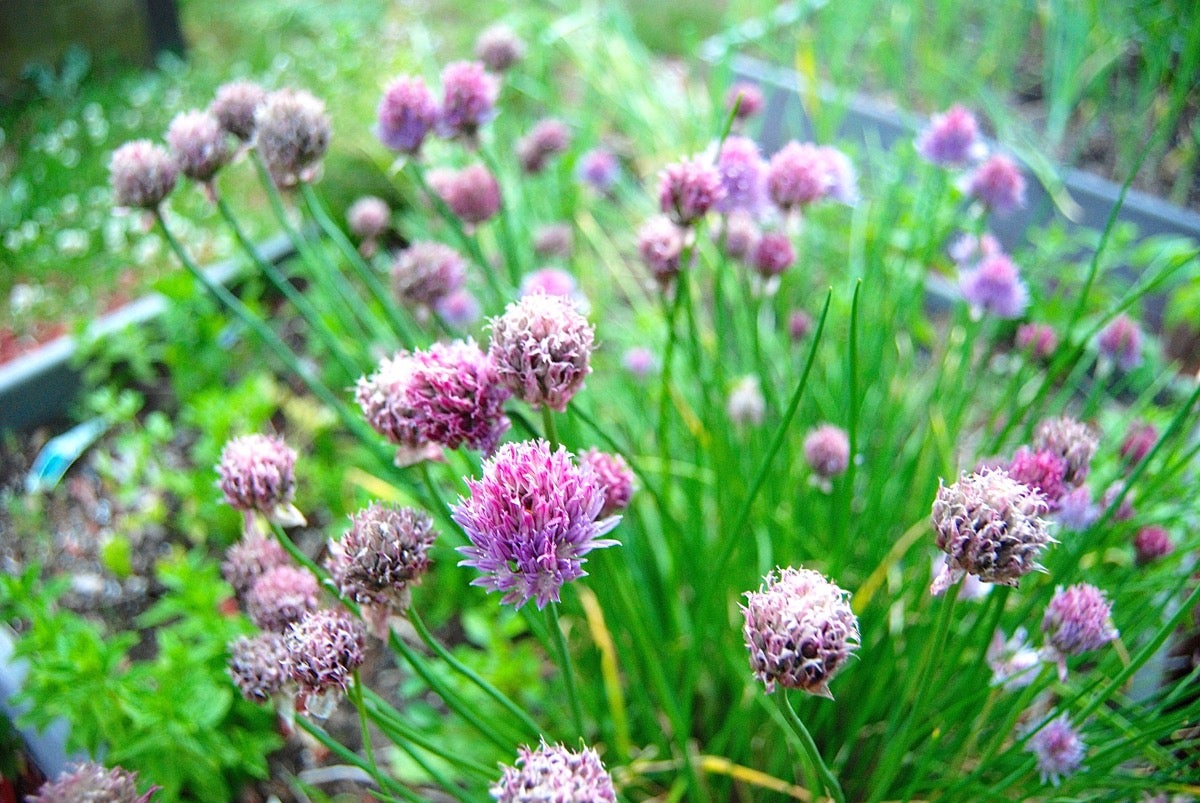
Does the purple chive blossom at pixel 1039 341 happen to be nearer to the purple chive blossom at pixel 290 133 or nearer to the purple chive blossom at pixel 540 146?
the purple chive blossom at pixel 540 146

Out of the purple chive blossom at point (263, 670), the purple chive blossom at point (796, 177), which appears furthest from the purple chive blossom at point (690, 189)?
the purple chive blossom at point (263, 670)

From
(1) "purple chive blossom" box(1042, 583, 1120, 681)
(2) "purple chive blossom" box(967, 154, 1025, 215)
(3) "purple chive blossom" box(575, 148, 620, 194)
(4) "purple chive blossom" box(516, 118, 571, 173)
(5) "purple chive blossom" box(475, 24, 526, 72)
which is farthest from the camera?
(3) "purple chive blossom" box(575, 148, 620, 194)

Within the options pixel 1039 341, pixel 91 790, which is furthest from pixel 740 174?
pixel 91 790

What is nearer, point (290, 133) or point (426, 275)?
point (290, 133)

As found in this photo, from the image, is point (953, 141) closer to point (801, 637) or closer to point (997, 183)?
point (997, 183)

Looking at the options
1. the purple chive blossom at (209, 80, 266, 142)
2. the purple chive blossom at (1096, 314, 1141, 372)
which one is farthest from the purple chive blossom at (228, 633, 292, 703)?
the purple chive blossom at (1096, 314, 1141, 372)

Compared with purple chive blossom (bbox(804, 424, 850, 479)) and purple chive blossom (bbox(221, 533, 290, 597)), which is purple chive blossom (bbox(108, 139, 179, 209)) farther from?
purple chive blossom (bbox(804, 424, 850, 479))
